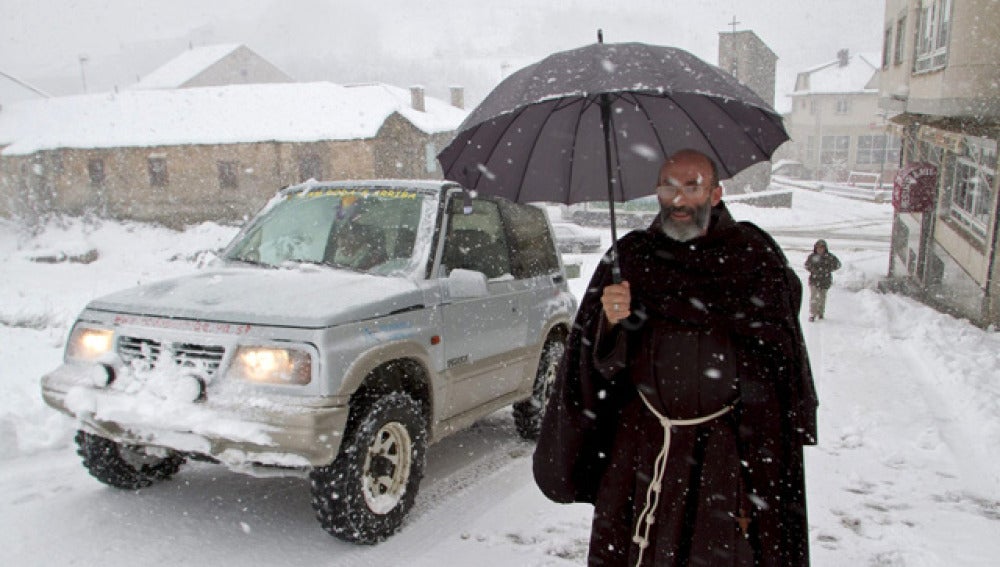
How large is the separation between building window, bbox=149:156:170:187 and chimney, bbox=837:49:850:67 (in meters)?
57.6

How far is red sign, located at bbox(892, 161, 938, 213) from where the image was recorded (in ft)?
49.3

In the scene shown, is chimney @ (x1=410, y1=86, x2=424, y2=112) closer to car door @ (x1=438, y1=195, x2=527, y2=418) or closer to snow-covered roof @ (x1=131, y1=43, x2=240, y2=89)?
snow-covered roof @ (x1=131, y1=43, x2=240, y2=89)

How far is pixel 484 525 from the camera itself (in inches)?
176

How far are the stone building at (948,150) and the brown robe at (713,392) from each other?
33.5 ft

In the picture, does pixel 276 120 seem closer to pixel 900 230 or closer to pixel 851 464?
pixel 900 230

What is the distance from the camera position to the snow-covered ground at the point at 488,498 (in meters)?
4.05

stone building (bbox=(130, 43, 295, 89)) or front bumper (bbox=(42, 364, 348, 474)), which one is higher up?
stone building (bbox=(130, 43, 295, 89))

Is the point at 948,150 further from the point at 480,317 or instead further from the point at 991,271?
the point at 480,317

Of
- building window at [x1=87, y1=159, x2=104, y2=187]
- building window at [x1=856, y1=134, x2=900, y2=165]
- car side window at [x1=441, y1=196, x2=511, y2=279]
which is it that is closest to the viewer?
car side window at [x1=441, y1=196, x2=511, y2=279]

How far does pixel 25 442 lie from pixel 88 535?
173cm

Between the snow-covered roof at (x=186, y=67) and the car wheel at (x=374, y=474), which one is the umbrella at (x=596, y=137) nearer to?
the car wheel at (x=374, y=474)

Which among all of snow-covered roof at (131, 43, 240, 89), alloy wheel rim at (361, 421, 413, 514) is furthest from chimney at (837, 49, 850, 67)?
alloy wheel rim at (361, 421, 413, 514)

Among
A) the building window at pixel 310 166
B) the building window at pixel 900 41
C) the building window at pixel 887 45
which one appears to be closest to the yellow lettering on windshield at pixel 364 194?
the building window at pixel 900 41

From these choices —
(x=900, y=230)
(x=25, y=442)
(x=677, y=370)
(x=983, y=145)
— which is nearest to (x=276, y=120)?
(x=900, y=230)
